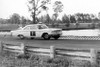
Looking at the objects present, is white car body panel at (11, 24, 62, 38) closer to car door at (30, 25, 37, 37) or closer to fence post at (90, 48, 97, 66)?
car door at (30, 25, 37, 37)

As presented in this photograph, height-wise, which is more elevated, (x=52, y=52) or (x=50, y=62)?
(x=52, y=52)

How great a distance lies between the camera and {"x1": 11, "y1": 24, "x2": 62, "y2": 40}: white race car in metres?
21.2

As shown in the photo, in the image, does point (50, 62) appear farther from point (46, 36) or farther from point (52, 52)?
point (46, 36)

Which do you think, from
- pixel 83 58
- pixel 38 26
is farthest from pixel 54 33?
pixel 83 58

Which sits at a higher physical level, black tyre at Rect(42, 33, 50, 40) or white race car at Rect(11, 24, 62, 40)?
white race car at Rect(11, 24, 62, 40)

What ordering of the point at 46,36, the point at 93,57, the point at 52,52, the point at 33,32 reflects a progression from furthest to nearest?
1. the point at 33,32
2. the point at 46,36
3. the point at 52,52
4. the point at 93,57

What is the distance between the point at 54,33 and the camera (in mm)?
21141

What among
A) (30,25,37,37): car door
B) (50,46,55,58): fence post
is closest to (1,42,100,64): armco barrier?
(50,46,55,58): fence post

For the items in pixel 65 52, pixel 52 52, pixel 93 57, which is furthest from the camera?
pixel 52 52

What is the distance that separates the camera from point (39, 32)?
21703 mm

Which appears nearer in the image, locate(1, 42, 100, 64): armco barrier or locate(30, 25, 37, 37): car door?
locate(1, 42, 100, 64): armco barrier

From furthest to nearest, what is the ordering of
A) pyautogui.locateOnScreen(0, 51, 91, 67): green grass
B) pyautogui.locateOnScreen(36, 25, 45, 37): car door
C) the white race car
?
pyautogui.locateOnScreen(36, 25, 45, 37): car door < the white race car < pyautogui.locateOnScreen(0, 51, 91, 67): green grass

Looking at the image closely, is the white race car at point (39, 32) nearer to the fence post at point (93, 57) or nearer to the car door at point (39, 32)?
the car door at point (39, 32)

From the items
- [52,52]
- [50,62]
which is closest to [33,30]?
[52,52]
